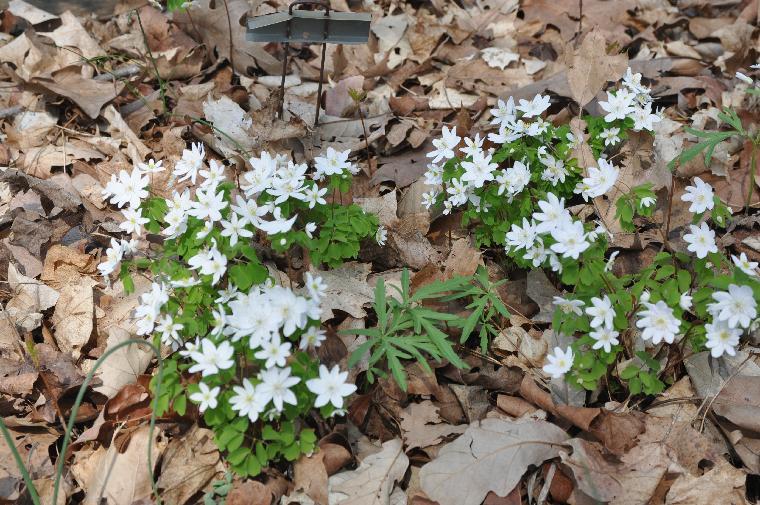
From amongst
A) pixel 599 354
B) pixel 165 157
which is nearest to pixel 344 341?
pixel 599 354

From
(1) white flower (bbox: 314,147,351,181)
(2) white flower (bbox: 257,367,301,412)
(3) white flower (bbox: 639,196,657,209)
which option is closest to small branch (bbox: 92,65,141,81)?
(1) white flower (bbox: 314,147,351,181)

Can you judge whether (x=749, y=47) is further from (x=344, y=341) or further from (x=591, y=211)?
(x=344, y=341)

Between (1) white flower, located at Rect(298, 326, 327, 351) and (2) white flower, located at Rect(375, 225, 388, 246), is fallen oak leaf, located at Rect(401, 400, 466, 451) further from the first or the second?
(2) white flower, located at Rect(375, 225, 388, 246)

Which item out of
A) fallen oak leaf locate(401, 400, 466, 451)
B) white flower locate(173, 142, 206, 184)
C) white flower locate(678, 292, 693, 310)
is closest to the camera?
white flower locate(678, 292, 693, 310)

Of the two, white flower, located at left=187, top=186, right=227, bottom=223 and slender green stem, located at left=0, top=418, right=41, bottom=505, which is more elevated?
white flower, located at left=187, top=186, right=227, bottom=223

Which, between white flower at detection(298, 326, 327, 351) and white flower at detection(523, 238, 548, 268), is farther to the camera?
white flower at detection(523, 238, 548, 268)

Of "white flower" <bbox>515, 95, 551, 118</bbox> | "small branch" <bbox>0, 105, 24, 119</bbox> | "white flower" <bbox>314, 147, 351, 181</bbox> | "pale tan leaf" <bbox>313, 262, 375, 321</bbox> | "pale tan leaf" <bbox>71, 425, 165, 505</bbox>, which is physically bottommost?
"pale tan leaf" <bbox>71, 425, 165, 505</bbox>

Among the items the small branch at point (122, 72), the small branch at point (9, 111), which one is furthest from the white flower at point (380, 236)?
the small branch at point (9, 111)
